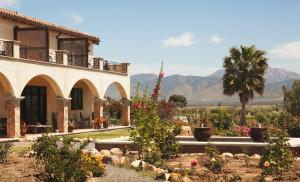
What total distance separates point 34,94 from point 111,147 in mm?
13203

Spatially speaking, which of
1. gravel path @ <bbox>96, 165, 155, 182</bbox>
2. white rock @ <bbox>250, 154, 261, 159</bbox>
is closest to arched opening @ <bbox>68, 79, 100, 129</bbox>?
white rock @ <bbox>250, 154, 261, 159</bbox>

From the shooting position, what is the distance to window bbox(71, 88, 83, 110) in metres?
35.6

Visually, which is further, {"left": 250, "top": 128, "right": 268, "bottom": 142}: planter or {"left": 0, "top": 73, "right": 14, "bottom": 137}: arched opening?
{"left": 0, "top": 73, "right": 14, "bottom": 137}: arched opening

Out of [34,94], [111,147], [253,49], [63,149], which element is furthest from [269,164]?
[253,49]

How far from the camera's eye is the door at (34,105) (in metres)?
30.3

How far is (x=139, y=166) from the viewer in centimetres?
1432

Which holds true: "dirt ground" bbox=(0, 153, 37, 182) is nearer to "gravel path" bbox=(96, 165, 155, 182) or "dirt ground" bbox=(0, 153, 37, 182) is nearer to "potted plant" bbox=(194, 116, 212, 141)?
"gravel path" bbox=(96, 165, 155, 182)

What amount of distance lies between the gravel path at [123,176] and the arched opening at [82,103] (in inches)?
790

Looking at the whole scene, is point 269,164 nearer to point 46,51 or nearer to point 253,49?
point 46,51

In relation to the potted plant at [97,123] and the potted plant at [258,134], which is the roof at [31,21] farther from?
the potted plant at [258,134]

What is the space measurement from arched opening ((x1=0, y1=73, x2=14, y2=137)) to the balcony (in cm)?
134

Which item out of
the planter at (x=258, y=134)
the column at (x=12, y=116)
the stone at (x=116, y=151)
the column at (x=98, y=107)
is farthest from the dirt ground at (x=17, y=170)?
the column at (x=98, y=107)

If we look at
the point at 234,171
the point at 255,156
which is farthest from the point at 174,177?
the point at 255,156

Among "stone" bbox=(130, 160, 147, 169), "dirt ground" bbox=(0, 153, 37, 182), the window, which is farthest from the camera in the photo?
the window
